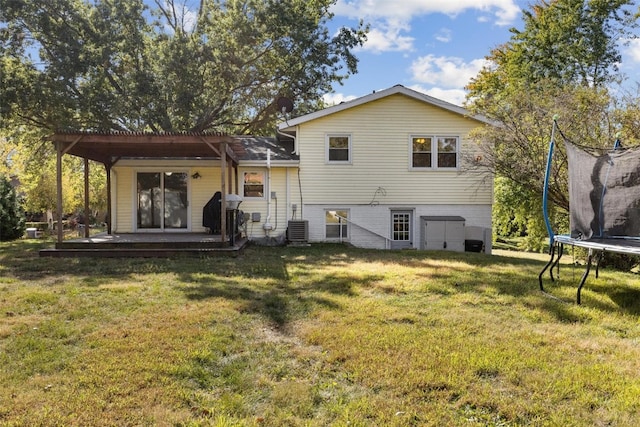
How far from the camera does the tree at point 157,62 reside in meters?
15.6

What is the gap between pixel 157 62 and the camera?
16922 mm

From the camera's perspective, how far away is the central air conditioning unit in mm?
12711

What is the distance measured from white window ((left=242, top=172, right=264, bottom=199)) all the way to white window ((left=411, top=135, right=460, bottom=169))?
16.0 ft

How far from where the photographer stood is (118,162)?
1276 cm

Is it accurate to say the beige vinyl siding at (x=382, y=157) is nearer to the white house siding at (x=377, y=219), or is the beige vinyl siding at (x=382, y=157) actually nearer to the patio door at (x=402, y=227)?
the white house siding at (x=377, y=219)

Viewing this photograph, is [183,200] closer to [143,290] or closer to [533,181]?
[143,290]

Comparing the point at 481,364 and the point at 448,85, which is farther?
the point at 448,85

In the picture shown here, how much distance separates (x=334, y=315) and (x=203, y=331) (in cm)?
153

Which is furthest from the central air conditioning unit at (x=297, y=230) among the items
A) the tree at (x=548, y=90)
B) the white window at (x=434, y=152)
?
the tree at (x=548, y=90)

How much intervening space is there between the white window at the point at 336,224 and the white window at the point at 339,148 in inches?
65.1

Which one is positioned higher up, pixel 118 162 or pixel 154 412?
pixel 118 162

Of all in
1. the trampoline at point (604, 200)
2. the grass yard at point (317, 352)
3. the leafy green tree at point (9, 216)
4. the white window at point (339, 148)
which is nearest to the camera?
the grass yard at point (317, 352)

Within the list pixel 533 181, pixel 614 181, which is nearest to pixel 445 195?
pixel 533 181

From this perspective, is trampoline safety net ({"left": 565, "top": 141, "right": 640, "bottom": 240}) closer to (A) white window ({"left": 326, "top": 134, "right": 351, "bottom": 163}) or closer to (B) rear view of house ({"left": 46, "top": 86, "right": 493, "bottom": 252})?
(B) rear view of house ({"left": 46, "top": 86, "right": 493, "bottom": 252})
